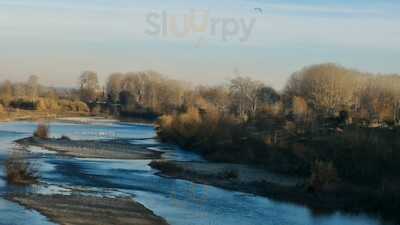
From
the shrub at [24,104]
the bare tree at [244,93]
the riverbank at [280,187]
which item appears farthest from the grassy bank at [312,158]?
the shrub at [24,104]

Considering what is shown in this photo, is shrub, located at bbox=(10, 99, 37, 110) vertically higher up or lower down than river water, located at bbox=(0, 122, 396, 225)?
higher up

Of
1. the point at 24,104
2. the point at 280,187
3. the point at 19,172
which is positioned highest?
the point at 24,104

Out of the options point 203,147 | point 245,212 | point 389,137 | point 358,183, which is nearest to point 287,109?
point 203,147

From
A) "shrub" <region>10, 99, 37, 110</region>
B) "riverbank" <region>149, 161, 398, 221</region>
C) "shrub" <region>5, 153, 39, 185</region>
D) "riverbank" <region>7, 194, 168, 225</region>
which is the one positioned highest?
"shrub" <region>10, 99, 37, 110</region>

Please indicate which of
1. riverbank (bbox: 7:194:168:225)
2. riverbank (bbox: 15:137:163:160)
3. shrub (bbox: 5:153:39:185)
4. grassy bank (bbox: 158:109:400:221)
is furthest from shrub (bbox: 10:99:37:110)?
riverbank (bbox: 7:194:168:225)

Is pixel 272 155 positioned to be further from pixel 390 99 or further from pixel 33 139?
pixel 390 99

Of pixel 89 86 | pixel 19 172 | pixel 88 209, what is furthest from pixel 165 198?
pixel 89 86

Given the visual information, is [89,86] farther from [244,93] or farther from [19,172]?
[19,172]

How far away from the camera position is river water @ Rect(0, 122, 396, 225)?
23578 mm

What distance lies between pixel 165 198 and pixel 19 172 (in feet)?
23.9

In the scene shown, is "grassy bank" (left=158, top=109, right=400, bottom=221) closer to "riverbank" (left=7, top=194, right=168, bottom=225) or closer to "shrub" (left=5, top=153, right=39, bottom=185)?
"riverbank" (left=7, top=194, right=168, bottom=225)

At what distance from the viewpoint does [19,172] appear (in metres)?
30.5

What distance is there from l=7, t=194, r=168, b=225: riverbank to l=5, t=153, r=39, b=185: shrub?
11.8ft

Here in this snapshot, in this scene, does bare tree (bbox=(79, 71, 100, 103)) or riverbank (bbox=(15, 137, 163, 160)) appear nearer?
riverbank (bbox=(15, 137, 163, 160))
